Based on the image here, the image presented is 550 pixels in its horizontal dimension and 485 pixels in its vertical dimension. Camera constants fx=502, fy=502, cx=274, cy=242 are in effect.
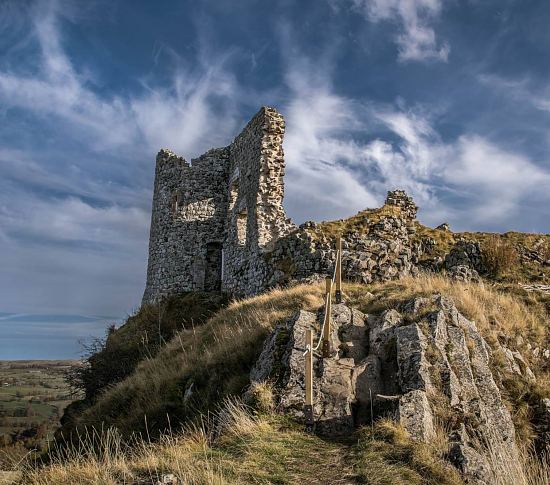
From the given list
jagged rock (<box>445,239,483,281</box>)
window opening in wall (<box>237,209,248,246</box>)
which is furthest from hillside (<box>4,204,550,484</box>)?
window opening in wall (<box>237,209,248,246</box>)

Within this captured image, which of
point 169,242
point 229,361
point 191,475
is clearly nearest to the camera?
point 191,475

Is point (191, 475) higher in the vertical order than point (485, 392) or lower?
lower

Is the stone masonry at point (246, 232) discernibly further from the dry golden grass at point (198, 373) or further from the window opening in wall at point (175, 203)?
the dry golden grass at point (198, 373)

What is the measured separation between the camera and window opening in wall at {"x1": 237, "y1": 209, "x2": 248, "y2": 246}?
68.7 ft

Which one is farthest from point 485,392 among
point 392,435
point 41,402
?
point 41,402

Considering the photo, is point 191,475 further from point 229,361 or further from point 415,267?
point 415,267

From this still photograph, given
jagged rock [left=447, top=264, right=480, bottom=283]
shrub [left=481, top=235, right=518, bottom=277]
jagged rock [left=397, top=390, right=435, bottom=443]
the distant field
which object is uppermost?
shrub [left=481, top=235, right=518, bottom=277]

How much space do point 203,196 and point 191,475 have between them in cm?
1938

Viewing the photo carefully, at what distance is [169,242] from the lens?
928 inches

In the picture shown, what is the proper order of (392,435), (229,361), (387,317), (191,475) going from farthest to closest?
(229,361), (387,317), (392,435), (191,475)

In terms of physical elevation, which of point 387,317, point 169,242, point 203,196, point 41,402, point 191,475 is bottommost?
point 41,402

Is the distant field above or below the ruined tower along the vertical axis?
below

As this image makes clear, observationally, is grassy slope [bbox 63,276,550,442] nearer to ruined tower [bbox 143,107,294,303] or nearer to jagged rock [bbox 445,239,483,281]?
jagged rock [bbox 445,239,483,281]

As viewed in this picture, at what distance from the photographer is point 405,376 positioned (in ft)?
23.4
